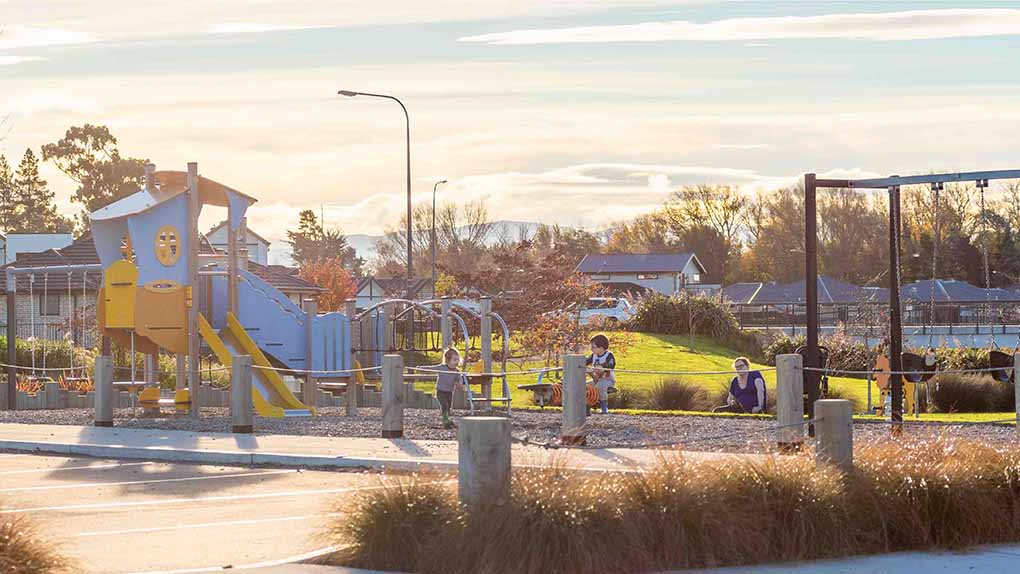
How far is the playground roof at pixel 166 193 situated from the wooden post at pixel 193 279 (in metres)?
0.27

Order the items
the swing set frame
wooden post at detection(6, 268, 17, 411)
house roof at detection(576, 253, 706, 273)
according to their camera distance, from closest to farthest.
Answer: the swing set frame
wooden post at detection(6, 268, 17, 411)
house roof at detection(576, 253, 706, 273)

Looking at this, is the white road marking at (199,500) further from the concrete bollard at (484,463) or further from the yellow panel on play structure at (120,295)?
the yellow panel on play structure at (120,295)

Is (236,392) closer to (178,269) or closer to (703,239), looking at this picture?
(178,269)

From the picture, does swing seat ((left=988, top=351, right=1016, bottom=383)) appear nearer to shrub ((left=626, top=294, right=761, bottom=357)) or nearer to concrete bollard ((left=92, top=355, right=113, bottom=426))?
concrete bollard ((left=92, top=355, right=113, bottom=426))

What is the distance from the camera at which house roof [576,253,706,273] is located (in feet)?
362

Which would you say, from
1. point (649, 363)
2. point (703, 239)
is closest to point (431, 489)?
point (649, 363)

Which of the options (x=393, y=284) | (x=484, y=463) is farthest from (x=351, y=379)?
(x=393, y=284)

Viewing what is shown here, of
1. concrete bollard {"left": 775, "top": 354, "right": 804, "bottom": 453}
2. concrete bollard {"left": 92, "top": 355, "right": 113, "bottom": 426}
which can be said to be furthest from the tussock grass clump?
concrete bollard {"left": 92, "top": 355, "right": 113, "bottom": 426}

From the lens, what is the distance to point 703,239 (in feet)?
390

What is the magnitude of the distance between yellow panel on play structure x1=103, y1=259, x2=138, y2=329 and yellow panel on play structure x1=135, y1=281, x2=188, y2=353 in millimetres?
A: 259

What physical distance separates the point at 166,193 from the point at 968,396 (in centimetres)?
1490

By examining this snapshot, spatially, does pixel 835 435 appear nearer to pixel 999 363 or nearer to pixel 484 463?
pixel 484 463

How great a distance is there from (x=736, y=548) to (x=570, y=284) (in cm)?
3563

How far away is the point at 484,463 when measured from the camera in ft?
32.6
